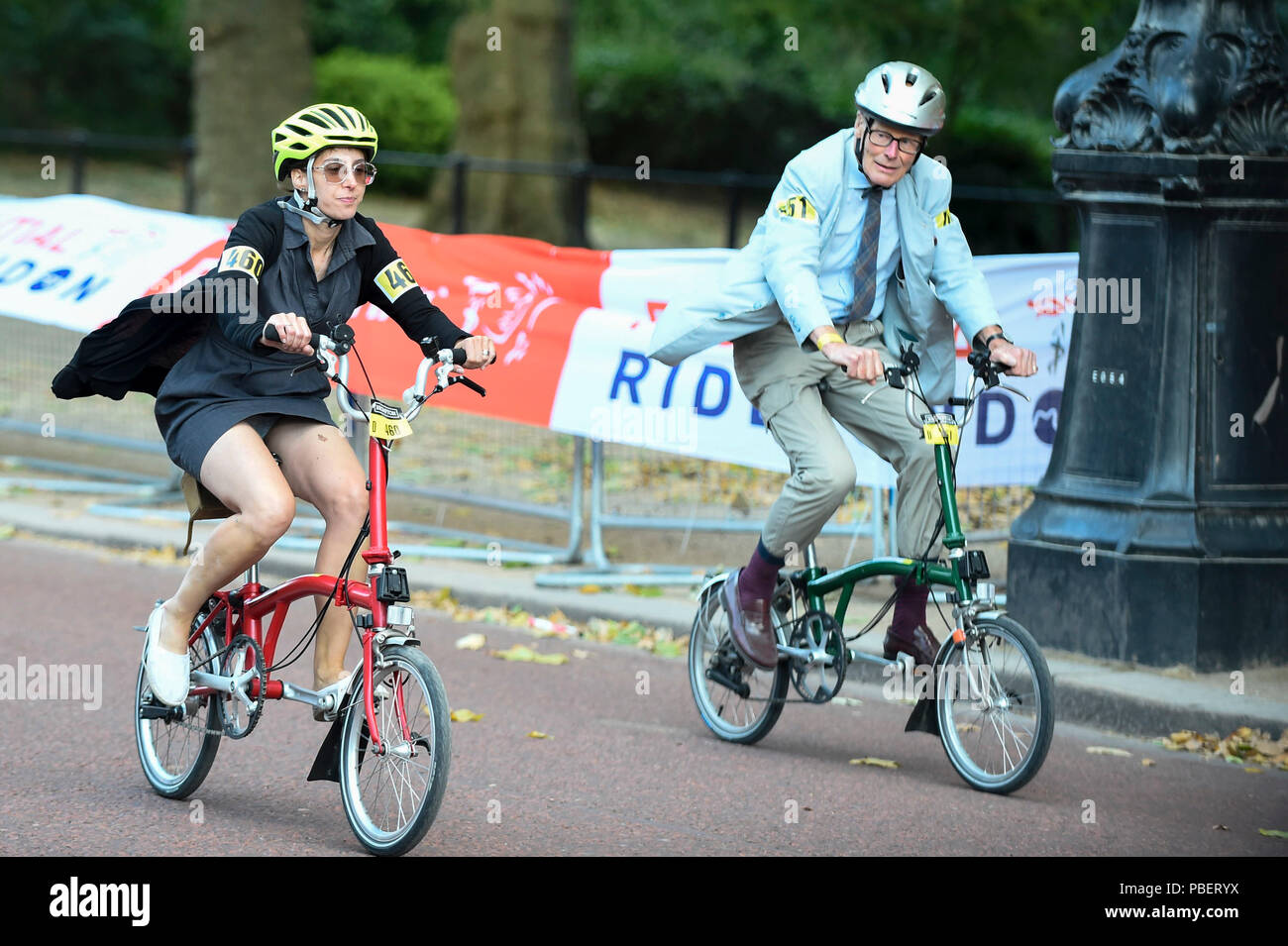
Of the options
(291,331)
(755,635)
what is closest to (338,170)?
(291,331)

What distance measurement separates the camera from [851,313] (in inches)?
246

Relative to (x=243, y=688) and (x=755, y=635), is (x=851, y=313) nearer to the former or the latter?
(x=755, y=635)

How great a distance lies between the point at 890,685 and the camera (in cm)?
633

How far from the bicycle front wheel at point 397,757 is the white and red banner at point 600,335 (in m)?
3.64

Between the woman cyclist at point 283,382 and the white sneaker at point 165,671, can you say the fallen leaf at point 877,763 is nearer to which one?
the woman cyclist at point 283,382

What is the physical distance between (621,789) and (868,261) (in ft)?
6.15

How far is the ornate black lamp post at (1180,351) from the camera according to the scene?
739 centimetres

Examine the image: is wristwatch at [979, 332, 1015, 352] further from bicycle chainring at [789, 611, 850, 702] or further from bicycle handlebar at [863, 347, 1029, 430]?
bicycle chainring at [789, 611, 850, 702]

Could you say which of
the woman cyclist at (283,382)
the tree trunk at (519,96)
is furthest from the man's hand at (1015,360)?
the tree trunk at (519,96)

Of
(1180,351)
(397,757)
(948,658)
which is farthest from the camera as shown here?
(1180,351)

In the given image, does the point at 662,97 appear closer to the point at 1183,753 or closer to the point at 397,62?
the point at 397,62

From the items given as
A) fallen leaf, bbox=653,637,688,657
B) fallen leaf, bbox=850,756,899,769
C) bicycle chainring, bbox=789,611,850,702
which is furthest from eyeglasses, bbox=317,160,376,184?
fallen leaf, bbox=653,637,688,657

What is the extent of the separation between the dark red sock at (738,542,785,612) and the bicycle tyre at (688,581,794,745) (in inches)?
2.9

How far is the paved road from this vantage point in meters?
5.32
